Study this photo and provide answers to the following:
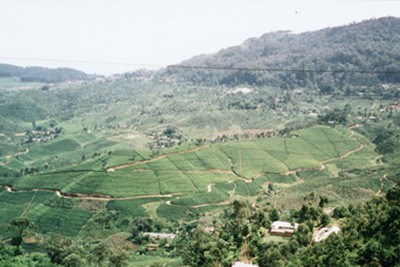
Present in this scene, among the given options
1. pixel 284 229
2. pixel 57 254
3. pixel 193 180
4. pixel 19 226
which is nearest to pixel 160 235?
pixel 57 254

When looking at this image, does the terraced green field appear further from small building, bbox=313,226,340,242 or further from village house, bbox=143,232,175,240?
small building, bbox=313,226,340,242

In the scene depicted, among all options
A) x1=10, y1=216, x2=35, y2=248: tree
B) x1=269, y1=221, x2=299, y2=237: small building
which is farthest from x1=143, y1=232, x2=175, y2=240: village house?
x1=269, y1=221, x2=299, y2=237: small building

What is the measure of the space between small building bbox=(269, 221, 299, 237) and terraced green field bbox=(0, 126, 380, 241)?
460 inches

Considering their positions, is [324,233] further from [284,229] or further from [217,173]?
[217,173]

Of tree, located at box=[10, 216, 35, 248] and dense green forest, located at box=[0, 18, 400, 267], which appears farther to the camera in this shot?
tree, located at box=[10, 216, 35, 248]

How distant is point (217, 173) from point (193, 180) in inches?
196

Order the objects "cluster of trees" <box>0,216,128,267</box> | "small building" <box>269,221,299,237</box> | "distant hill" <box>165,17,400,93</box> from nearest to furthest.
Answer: "cluster of trees" <box>0,216,128,267</box>
"small building" <box>269,221,299,237</box>
"distant hill" <box>165,17,400,93</box>

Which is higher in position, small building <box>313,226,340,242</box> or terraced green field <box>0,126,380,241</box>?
small building <box>313,226,340,242</box>

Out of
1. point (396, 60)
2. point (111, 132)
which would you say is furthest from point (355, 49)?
point (111, 132)

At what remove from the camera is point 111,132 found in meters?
119

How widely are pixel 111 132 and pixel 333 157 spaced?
63061 mm

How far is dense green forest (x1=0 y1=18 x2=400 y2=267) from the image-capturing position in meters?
35.8

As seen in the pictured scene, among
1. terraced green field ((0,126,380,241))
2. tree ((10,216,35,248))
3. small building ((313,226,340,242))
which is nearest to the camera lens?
small building ((313,226,340,242))

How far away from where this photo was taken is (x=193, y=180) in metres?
65.8
